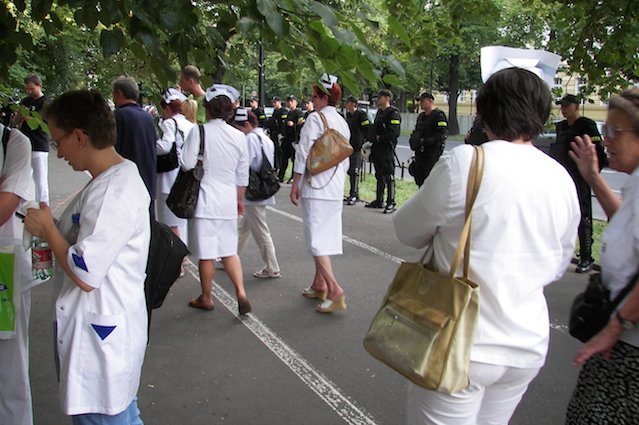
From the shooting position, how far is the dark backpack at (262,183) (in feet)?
20.1

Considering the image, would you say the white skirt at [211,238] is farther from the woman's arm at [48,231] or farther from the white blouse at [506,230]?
the white blouse at [506,230]

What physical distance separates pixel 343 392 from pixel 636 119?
2.54 m

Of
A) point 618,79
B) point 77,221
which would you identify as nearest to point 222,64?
point 77,221

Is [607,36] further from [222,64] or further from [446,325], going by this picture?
[446,325]

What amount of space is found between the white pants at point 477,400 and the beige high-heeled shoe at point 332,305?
10.7ft

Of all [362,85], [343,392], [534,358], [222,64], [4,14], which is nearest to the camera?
[534,358]

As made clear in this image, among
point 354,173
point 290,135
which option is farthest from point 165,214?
point 290,135

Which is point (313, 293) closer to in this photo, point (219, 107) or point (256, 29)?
point (219, 107)

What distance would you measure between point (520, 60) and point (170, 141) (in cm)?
443

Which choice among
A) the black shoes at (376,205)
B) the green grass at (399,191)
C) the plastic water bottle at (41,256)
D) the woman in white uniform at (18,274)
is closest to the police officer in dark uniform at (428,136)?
the green grass at (399,191)

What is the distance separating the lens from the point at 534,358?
2.03 meters

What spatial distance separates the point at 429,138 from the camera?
1050 centimetres

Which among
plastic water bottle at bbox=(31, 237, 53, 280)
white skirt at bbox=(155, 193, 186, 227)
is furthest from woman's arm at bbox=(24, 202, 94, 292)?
white skirt at bbox=(155, 193, 186, 227)

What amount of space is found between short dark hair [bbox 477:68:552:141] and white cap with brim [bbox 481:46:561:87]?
1.52 ft
